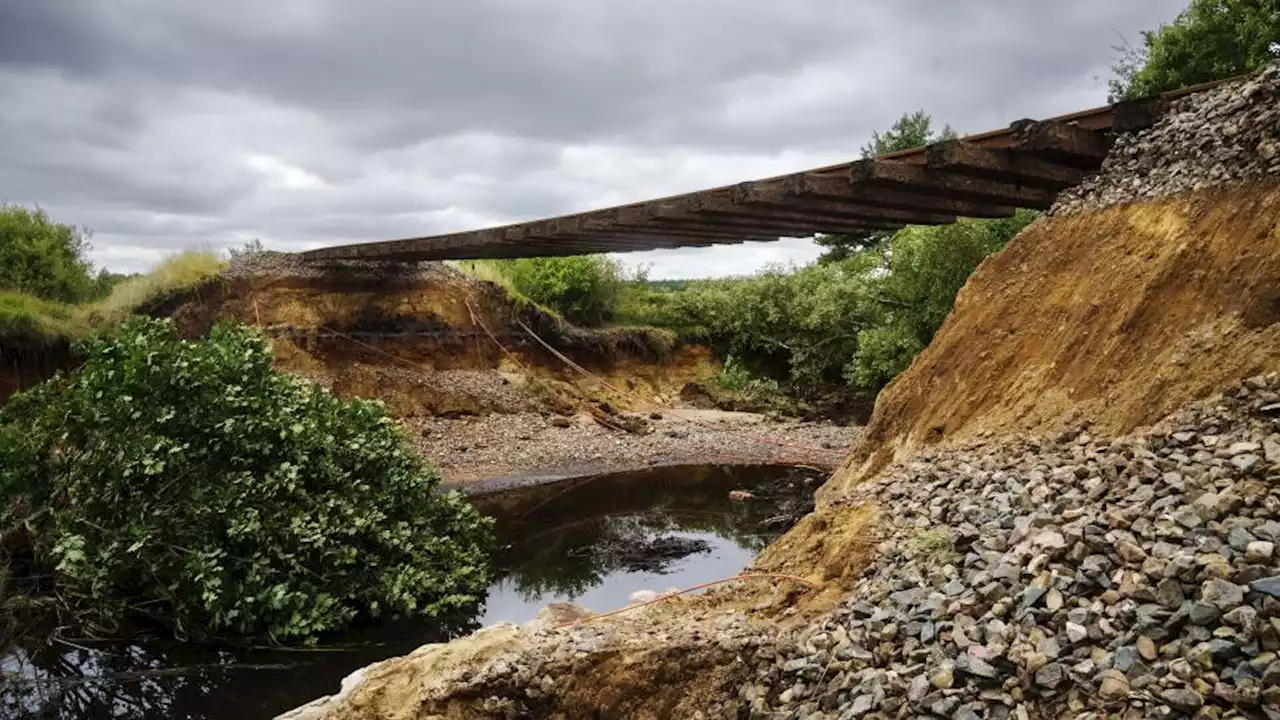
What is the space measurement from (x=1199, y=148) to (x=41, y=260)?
19.6m

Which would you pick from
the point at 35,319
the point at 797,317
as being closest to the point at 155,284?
the point at 35,319

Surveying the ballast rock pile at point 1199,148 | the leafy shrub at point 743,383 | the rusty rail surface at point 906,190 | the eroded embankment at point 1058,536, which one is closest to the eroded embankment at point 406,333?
the leafy shrub at point 743,383

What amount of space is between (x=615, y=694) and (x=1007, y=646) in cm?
212

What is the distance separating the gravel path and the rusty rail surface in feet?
17.6

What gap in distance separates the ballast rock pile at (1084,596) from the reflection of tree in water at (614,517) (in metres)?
5.65

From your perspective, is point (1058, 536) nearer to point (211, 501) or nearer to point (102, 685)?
point (211, 501)

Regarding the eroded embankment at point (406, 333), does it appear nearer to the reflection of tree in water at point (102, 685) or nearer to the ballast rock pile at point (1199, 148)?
the reflection of tree in water at point (102, 685)

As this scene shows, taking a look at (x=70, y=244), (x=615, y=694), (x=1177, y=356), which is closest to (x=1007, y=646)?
(x=615, y=694)

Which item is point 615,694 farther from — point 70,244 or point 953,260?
point 70,244

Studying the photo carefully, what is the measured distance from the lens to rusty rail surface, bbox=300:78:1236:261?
664 cm

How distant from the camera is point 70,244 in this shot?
18.3 m

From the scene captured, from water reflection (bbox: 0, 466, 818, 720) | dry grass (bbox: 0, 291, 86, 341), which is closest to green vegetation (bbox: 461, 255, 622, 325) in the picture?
water reflection (bbox: 0, 466, 818, 720)

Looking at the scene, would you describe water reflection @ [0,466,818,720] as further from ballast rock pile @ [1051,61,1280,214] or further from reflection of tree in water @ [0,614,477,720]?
ballast rock pile @ [1051,61,1280,214]

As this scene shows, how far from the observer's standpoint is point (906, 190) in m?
7.91
